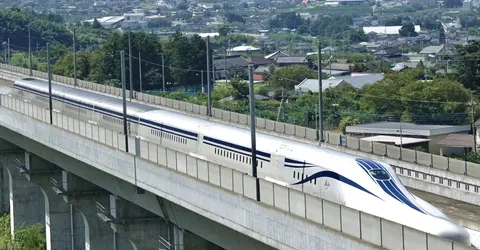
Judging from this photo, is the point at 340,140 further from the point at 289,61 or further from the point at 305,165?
the point at 289,61

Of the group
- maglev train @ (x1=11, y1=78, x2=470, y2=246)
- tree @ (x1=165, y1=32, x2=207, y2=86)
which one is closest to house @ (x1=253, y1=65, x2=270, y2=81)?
tree @ (x1=165, y1=32, x2=207, y2=86)

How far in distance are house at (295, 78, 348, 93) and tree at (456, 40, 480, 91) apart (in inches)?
587

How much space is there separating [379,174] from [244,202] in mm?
3591

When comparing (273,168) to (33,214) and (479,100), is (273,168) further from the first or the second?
(479,100)

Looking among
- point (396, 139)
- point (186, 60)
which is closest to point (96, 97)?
point (396, 139)

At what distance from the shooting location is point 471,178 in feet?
105

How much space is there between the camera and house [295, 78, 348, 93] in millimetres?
100500

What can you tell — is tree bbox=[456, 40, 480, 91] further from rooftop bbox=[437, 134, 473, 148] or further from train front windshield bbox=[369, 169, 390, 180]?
train front windshield bbox=[369, 169, 390, 180]

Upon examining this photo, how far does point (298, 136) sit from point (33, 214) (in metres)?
18.7

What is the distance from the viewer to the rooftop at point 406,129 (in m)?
63.9

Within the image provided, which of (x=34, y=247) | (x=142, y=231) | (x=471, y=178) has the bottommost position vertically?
(x=34, y=247)

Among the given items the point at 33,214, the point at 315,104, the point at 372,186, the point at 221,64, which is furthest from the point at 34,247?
the point at 221,64

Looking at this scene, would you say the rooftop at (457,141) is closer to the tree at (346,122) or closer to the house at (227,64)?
the tree at (346,122)

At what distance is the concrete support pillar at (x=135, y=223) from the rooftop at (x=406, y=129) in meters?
25.9
